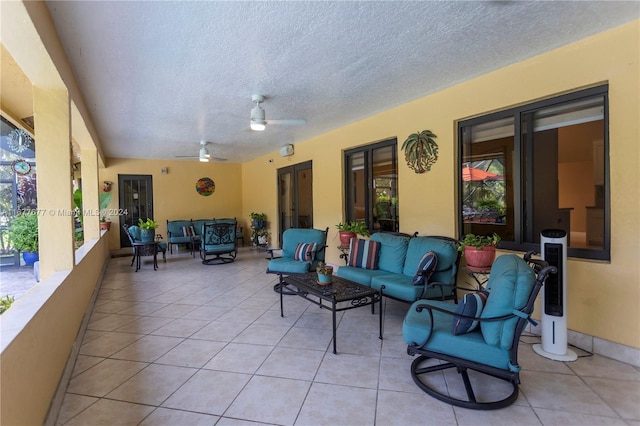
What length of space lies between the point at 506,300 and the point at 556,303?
1.08m

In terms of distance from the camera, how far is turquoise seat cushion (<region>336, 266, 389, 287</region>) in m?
3.65

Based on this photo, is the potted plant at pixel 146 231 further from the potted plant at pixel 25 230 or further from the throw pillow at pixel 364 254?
the throw pillow at pixel 364 254

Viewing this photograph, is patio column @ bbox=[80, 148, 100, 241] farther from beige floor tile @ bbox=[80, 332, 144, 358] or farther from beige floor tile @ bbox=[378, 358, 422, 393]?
beige floor tile @ bbox=[378, 358, 422, 393]

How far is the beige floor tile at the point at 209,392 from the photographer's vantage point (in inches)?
79.0

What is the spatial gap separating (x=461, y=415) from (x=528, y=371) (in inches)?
34.3

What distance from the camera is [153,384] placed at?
2262 millimetres

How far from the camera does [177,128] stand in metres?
5.30

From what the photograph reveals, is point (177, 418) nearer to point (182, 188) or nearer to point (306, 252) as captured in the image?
point (306, 252)

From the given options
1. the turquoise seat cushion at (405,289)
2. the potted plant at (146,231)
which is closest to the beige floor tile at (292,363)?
the turquoise seat cushion at (405,289)

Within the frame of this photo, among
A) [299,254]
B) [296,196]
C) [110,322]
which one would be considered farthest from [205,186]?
[110,322]

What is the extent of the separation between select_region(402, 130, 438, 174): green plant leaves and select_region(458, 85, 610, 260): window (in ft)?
1.08

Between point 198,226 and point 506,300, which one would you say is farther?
point 198,226

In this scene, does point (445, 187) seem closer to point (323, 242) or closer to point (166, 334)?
point (323, 242)

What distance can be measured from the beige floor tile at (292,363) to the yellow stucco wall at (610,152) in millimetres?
2191
